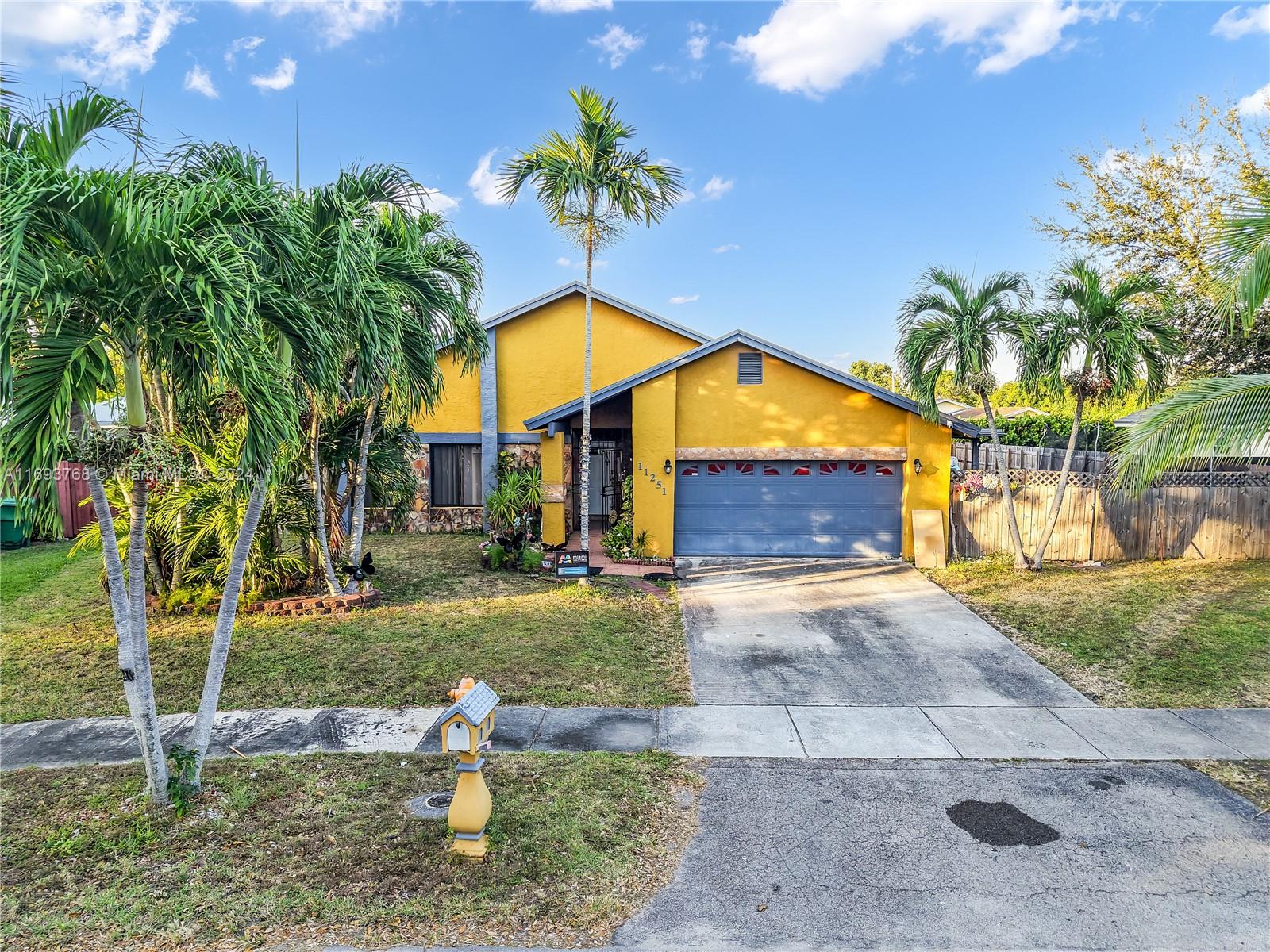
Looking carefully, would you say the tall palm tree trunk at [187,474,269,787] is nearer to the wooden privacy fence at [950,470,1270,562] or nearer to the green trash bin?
the green trash bin

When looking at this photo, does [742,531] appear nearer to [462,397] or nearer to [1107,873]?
[462,397]

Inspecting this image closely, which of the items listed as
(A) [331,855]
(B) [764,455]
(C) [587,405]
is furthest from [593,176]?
(A) [331,855]

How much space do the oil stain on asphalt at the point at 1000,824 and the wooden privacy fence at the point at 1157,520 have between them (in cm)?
1003

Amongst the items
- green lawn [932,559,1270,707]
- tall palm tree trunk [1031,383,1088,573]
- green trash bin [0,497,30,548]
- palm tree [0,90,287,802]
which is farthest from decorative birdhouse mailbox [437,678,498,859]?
green trash bin [0,497,30,548]

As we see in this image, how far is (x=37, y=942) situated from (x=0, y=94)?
4.97m

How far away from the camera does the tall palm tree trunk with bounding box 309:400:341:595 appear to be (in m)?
10.3

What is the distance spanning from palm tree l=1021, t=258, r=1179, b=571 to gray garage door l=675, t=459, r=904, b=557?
11.3 feet

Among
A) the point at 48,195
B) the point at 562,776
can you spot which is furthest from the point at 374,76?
the point at 562,776

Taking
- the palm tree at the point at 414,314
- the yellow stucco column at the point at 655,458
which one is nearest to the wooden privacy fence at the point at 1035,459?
the yellow stucco column at the point at 655,458

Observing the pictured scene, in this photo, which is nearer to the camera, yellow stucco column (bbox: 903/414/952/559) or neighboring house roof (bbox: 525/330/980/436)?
neighboring house roof (bbox: 525/330/980/436)

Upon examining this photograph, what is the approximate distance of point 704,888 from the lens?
4461 millimetres

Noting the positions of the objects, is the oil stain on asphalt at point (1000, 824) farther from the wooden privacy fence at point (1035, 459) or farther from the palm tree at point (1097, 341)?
the wooden privacy fence at point (1035, 459)

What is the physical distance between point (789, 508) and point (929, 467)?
2894 mm

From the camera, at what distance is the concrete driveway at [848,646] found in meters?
7.80
